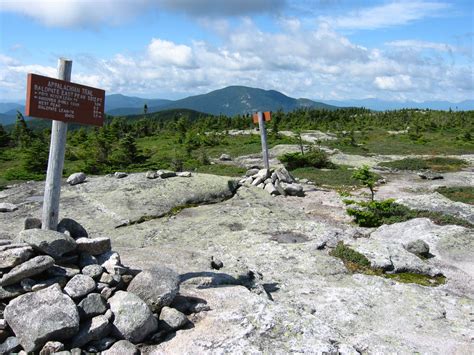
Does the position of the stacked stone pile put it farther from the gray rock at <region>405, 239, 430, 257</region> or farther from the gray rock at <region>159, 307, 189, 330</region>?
the gray rock at <region>159, 307, 189, 330</region>

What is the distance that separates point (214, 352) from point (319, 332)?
201 centimetres

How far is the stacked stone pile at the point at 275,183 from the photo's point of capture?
72.6ft

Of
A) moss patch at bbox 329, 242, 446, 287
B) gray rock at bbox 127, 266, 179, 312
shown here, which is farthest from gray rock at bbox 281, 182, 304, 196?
gray rock at bbox 127, 266, 179, 312

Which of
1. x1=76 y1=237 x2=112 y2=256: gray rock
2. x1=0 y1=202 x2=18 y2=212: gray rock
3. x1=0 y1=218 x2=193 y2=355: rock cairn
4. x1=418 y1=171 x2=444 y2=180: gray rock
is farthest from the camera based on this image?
x1=418 y1=171 x2=444 y2=180: gray rock

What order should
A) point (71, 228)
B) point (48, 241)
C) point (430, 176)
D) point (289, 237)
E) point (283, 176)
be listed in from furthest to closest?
1. point (430, 176)
2. point (283, 176)
3. point (289, 237)
4. point (71, 228)
5. point (48, 241)

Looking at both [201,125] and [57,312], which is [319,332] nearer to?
[57,312]

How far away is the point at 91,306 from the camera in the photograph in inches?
295

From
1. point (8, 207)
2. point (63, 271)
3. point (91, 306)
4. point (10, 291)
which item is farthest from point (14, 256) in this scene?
point (8, 207)

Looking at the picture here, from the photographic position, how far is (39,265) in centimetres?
768

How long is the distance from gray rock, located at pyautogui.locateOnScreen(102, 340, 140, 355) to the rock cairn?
Answer: 16 mm

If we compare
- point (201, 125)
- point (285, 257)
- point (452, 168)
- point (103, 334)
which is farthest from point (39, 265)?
point (201, 125)

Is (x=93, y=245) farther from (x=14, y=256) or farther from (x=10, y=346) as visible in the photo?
(x=10, y=346)

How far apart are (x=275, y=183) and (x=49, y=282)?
16.2m

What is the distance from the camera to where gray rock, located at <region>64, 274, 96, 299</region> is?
762 cm
